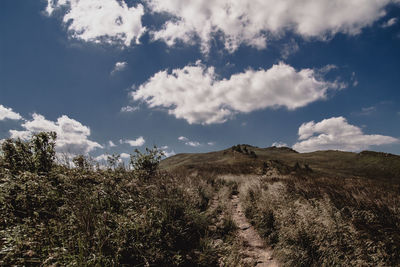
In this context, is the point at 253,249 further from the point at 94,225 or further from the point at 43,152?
the point at 43,152

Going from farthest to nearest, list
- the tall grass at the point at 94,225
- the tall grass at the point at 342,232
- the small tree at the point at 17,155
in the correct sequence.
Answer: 1. the small tree at the point at 17,155
2. the tall grass at the point at 342,232
3. the tall grass at the point at 94,225

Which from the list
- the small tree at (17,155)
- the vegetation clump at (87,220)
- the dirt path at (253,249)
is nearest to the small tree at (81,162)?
the vegetation clump at (87,220)

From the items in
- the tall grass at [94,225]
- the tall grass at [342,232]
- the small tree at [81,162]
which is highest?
the small tree at [81,162]

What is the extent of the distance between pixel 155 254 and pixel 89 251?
116 cm

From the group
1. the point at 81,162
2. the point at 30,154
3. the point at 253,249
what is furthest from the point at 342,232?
the point at 30,154

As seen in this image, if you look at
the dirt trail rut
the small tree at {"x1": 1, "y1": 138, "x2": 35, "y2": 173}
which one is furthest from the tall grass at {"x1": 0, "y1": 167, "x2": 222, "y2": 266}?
the small tree at {"x1": 1, "y1": 138, "x2": 35, "y2": 173}

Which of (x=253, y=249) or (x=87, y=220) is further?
(x=253, y=249)

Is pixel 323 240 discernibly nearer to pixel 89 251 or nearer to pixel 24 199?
pixel 89 251

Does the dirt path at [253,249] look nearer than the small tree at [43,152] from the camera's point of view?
Yes

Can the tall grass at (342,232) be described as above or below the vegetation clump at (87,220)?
below

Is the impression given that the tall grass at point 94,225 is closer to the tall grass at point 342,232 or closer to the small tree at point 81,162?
the small tree at point 81,162

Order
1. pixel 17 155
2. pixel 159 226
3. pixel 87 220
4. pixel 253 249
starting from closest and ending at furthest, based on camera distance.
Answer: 1. pixel 87 220
2. pixel 159 226
3. pixel 253 249
4. pixel 17 155

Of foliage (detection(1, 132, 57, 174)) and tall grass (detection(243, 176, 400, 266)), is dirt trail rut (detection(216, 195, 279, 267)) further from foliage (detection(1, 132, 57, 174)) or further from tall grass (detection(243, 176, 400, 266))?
foliage (detection(1, 132, 57, 174))

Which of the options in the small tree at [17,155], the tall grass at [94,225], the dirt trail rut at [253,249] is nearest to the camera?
the tall grass at [94,225]
